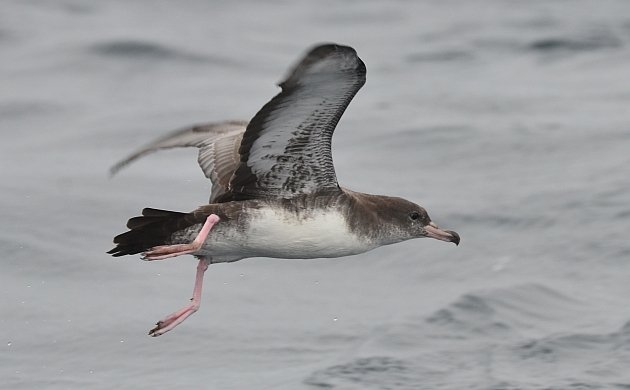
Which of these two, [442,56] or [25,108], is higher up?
[442,56]

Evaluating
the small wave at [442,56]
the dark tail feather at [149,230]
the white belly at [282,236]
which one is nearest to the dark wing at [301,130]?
the white belly at [282,236]

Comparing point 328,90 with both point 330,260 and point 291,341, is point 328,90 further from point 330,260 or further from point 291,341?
point 330,260

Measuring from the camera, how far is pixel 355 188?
52.4 ft

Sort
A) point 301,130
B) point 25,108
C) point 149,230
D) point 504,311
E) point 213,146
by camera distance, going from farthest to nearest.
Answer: point 25,108, point 504,311, point 213,146, point 149,230, point 301,130

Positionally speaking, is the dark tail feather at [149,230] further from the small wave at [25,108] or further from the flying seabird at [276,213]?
the small wave at [25,108]

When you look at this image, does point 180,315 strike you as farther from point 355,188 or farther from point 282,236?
point 355,188

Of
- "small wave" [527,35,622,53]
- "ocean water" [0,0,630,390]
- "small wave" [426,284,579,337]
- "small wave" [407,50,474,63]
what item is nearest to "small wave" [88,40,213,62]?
"ocean water" [0,0,630,390]

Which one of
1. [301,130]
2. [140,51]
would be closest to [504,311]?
[301,130]

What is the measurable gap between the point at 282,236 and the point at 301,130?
793mm

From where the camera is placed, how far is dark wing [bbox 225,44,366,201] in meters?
8.27

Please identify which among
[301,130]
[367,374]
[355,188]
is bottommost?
[367,374]

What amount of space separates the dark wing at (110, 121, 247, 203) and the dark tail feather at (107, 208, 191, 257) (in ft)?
2.45

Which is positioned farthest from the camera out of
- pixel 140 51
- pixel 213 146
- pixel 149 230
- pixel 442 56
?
pixel 442 56

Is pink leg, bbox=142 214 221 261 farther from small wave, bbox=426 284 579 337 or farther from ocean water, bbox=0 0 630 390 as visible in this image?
small wave, bbox=426 284 579 337
